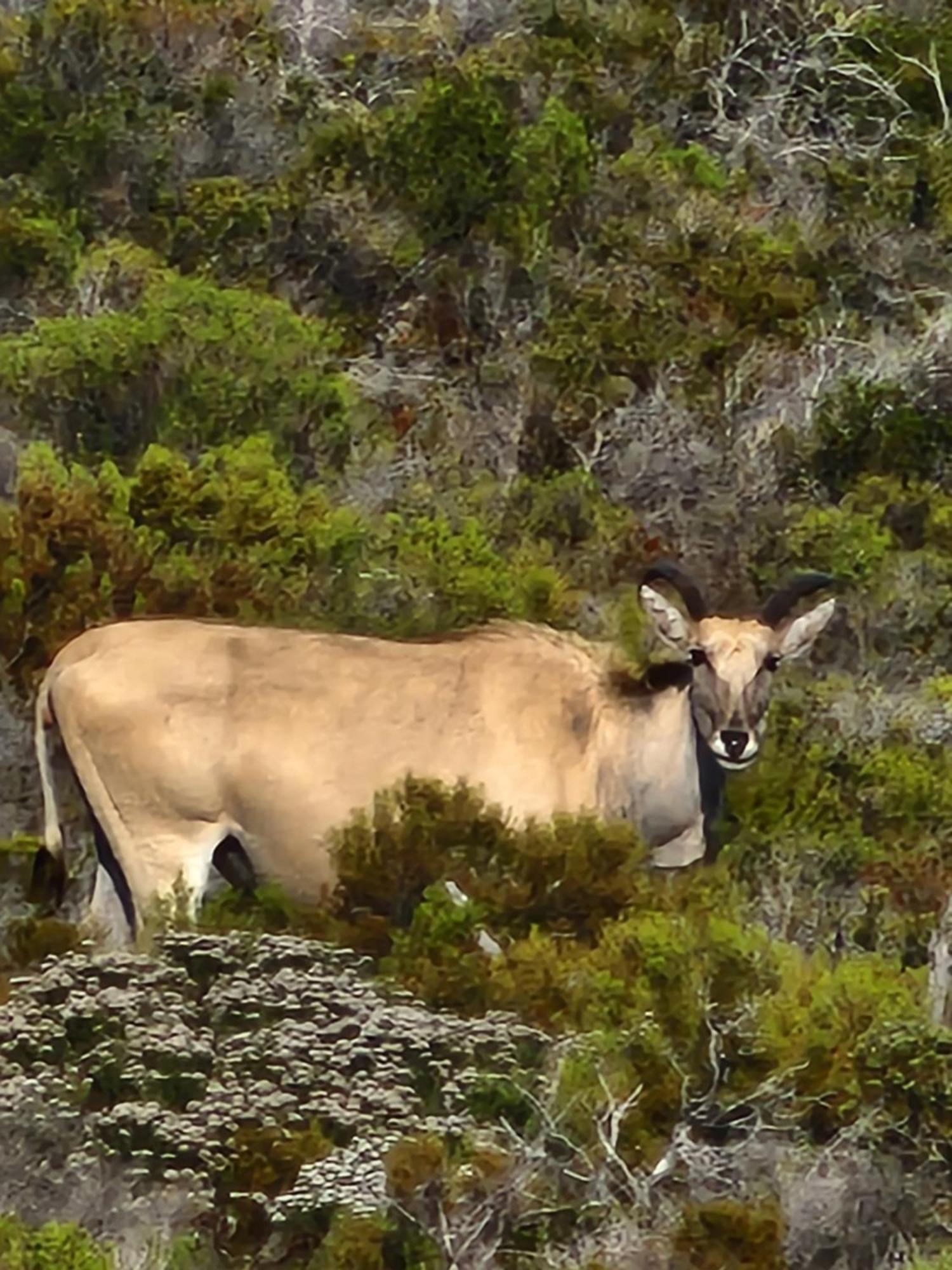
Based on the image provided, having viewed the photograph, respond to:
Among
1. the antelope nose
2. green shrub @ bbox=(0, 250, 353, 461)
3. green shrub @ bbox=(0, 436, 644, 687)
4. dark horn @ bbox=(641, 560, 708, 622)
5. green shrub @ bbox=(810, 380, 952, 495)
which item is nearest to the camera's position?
the antelope nose

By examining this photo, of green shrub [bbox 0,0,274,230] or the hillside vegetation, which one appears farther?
green shrub [bbox 0,0,274,230]

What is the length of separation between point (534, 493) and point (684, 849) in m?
3.80

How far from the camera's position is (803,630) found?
800 centimetres

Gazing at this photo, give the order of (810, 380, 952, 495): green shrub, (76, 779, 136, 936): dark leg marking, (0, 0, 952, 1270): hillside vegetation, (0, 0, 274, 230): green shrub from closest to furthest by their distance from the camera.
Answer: (0, 0, 952, 1270): hillside vegetation < (76, 779, 136, 936): dark leg marking < (810, 380, 952, 495): green shrub < (0, 0, 274, 230): green shrub

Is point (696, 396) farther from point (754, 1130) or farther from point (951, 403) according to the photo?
point (754, 1130)

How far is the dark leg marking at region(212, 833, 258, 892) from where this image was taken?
7.46 m

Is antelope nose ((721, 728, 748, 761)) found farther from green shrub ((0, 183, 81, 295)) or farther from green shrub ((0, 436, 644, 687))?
green shrub ((0, 183, 81, 295))

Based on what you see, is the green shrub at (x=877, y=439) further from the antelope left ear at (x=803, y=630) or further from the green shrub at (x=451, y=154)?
the antelope left ear at (x=803, y=630)

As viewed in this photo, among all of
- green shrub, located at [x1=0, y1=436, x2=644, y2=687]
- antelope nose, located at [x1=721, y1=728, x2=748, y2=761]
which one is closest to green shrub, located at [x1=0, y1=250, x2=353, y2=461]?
green shrub, located at [x1=0, y1=436, x2=644, y2=687]

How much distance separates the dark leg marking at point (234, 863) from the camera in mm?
7461

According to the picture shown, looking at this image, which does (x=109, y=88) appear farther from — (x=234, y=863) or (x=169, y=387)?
(x=234, y=863)

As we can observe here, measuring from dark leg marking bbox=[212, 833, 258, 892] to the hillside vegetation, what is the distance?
0.25 metres

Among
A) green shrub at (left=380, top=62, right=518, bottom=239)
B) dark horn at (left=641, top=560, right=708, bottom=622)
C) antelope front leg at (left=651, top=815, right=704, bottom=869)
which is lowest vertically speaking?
antelope front leg at (left=651, top=815, right=704, bottom=869)

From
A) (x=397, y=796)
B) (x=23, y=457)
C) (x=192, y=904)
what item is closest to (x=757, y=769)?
(x=397, y=796)
